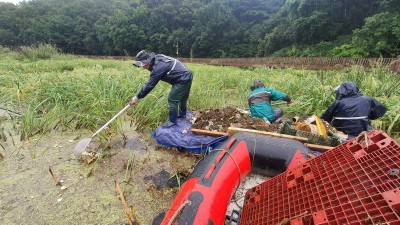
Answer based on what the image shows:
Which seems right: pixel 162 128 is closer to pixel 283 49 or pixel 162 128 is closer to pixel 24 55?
pixel 24 55

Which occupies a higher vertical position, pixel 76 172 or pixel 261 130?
pixel 261 130

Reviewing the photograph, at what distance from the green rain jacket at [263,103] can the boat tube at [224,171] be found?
124cm

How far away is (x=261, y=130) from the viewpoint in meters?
3.08

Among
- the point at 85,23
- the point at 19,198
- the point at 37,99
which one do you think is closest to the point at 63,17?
the point at 85,23

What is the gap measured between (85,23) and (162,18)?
15.9m

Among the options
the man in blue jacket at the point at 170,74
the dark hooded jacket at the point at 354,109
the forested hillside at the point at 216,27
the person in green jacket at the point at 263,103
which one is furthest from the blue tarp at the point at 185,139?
the forested hillside at the point at 216,27

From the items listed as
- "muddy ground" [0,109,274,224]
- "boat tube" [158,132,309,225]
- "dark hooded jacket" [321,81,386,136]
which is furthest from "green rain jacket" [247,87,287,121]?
"boat tube" [158,132,309,225]

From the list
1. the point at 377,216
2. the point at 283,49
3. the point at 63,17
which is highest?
the point at 63,17

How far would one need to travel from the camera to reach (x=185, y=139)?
3150 millimetres

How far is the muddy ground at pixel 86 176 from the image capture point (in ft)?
6.97

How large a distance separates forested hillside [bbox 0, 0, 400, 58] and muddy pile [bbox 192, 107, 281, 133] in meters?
15.5

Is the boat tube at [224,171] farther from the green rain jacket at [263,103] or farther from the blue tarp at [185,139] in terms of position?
the green rain jacket at [263,103]

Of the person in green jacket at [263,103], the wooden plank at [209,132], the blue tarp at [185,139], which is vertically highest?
the person in green jacket at [263,103]

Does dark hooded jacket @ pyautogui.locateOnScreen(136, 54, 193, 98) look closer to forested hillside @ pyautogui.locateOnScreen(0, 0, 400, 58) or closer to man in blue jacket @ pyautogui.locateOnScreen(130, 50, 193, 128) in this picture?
man in blue jacket @ pyautogui.locateOnScreen(130, 50, 193, 128)
